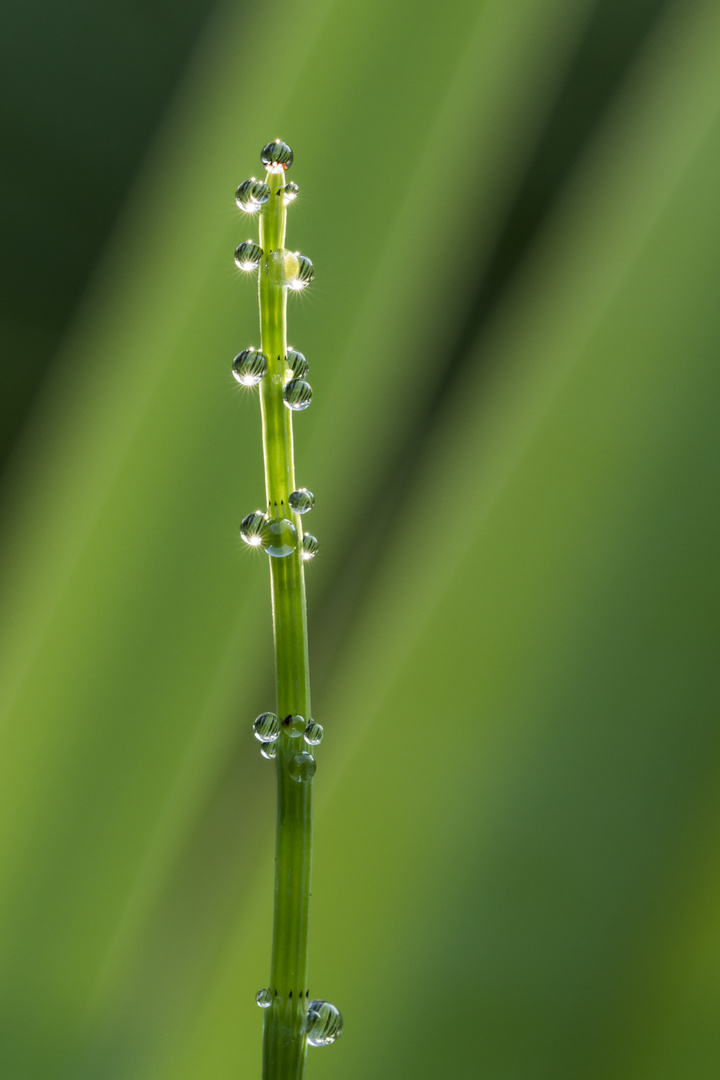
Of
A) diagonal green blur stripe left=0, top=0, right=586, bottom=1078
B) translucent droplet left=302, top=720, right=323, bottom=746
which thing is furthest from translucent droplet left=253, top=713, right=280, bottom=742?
diagonal green blur stripe left=0, top=0, right=586, bottom=1078

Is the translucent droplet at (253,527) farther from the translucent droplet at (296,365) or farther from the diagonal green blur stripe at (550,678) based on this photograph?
the diagonal green blur stripe at (550,678)

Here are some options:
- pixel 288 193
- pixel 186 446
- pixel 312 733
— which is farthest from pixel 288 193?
pixel 186 446

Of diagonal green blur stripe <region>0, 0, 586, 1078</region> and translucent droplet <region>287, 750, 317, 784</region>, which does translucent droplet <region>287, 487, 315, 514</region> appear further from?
diagonal green blur stripe <region>0, 0, 586, 1078</region>

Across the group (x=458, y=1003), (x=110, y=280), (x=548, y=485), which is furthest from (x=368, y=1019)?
(x=110, y=280)

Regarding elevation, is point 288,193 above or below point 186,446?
above

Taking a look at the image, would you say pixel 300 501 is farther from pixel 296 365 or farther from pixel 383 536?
pixel 383 536

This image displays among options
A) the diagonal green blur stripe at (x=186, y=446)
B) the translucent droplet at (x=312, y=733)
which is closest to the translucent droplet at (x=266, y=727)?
the translucent droplet at (x=312, y=733)

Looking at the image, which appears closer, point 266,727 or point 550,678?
point 266,727
